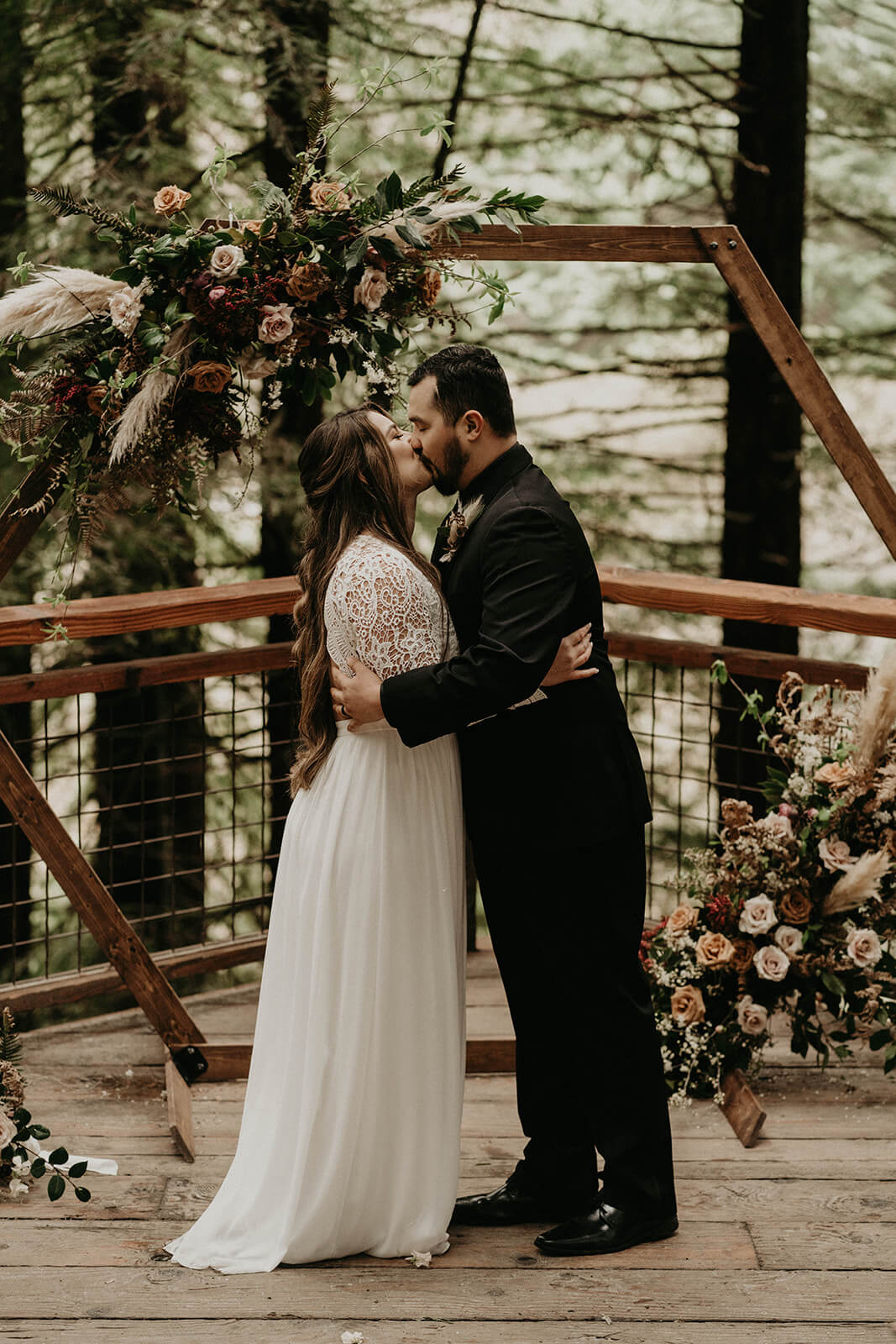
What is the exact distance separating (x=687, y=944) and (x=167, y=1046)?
1436 mm

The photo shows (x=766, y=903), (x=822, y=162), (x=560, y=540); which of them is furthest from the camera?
(x=822, y=162)

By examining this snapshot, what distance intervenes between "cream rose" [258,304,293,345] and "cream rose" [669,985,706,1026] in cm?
197

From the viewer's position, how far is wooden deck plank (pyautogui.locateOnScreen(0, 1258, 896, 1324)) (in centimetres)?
266

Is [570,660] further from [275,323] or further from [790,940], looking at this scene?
[790,940]

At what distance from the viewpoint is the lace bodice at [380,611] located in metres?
2.73

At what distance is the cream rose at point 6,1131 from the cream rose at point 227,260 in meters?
1.94

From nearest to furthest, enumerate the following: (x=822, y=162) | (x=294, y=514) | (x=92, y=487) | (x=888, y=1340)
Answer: (x=888, y=1340) < (x=92, y=487) < (x=294, y=514) < (x=822, y=162)

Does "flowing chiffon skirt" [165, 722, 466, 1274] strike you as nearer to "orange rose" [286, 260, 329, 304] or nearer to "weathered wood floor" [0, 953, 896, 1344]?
"weathered wood floor" [0, 953, 896, 1344]

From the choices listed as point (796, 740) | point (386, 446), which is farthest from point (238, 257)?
point (796, 740)

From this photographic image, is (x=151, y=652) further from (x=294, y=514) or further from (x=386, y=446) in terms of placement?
(x=386, y=446)

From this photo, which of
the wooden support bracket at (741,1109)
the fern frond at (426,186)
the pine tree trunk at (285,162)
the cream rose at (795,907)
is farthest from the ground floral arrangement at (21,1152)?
the pine tree trunk at (285,162)

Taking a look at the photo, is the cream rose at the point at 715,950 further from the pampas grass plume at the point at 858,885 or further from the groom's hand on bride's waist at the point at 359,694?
the groom's hand on bride's waist at the point at 359,694

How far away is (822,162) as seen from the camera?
304 inches

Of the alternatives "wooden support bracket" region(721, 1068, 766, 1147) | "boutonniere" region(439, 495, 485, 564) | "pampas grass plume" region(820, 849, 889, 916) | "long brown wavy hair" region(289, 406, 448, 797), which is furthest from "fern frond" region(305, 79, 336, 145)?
"wooden support bracket" region(721, 1068, 766, 1147)
